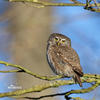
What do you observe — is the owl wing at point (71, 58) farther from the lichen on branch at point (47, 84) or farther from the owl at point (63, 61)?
the lichen on branch at point (47, 84)

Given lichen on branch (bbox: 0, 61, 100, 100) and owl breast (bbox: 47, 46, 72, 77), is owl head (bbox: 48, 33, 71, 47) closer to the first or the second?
owl breast (bbox: 47, 46, 72, 77)

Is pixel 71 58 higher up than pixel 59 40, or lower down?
lower down

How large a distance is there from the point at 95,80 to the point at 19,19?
13.5 feet

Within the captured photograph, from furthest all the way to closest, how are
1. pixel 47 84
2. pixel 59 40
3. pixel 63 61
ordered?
pixel 59 40, pixel 63 61, pixel 47 84

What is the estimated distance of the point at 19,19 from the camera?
823 cm

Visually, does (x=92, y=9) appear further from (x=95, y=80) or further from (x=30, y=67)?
Answer: (x=30, y=67)

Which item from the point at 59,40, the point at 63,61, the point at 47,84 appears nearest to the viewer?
the point at 47,84

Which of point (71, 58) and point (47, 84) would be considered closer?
point (47, 84)

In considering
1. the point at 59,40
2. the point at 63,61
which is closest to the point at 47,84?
the point at 63,61

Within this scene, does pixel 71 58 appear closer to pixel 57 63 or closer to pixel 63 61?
pixel 63 61

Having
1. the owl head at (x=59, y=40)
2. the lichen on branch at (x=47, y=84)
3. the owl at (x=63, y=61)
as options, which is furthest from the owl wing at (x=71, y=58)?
the lichen on branch at (x=47, y=84)

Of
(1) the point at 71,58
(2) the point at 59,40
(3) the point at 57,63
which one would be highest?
(2) the point at 59,40

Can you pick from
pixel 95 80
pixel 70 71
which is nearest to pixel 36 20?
pixel 70 71

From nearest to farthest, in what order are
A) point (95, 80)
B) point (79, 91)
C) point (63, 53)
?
point (79, 91) → point (95, 80) → point (63, 53)
